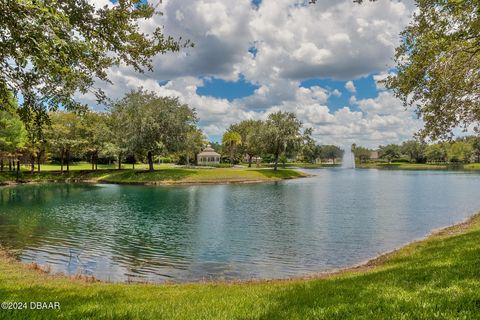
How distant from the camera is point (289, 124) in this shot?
8325 cm

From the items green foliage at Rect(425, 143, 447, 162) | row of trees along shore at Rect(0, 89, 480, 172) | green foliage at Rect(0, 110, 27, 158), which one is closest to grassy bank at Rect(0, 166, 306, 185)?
row of trees along shore at Rect(0, 89, 480, 172)

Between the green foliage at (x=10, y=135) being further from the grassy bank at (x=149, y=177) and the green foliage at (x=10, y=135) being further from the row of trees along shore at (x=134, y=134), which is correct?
the grassy bank at (x=149, y=177)

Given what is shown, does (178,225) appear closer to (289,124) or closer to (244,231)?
(244,231)

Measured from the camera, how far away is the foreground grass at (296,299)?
642 cm

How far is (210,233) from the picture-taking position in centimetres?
2383

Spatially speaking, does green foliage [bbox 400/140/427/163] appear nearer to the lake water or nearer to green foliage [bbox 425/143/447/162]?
green foliage [bbox 425/143/447/162]

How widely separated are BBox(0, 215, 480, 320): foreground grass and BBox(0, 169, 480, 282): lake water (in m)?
5.20

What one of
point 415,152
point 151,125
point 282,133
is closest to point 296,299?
point 151,125

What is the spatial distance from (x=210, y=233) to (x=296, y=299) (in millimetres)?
Result: 16149

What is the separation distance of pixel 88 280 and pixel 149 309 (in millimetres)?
6671

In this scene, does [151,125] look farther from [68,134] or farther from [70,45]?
[70,45]

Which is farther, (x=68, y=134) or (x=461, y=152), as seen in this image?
(x=461, y=152)

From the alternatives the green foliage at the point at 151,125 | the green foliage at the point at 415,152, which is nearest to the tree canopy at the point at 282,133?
the green foliage at the point at 151,125

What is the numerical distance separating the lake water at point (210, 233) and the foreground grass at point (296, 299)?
5.20 metres
